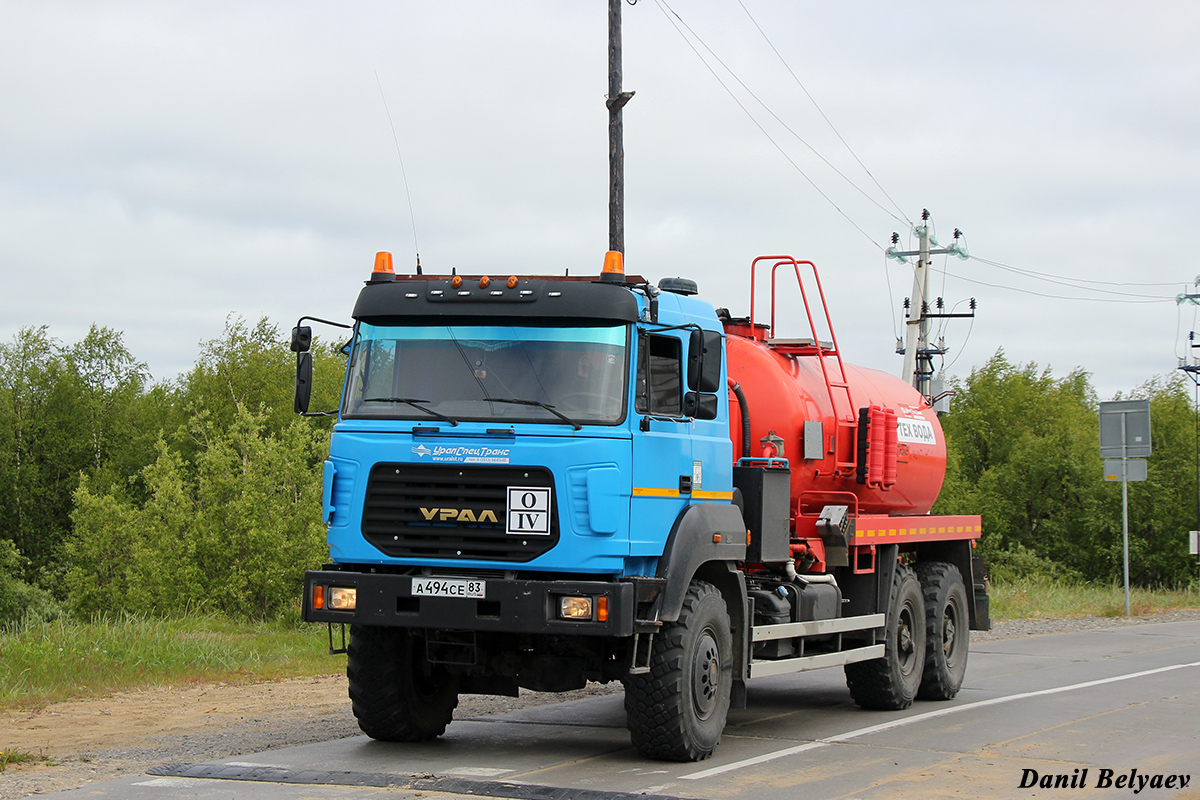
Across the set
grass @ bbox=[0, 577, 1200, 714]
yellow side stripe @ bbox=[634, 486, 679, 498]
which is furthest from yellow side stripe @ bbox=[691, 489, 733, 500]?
grass @ bbox=[0, 577, 1200, 714]

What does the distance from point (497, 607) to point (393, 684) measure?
153 cm

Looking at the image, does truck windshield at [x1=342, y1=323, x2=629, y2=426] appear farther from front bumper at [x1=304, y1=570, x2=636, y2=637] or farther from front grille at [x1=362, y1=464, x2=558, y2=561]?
front bumper at [x1=304, y1=570, x2=636, y2=637]

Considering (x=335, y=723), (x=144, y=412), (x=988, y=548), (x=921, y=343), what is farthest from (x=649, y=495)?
(x=144, y=412)

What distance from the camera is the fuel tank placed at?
1113cm

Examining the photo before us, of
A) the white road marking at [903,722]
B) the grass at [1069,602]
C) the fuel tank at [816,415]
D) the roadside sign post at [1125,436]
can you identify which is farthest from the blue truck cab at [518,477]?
the roadside sign post at [1125,436]

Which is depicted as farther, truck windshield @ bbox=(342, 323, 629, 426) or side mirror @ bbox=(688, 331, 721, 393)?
side mirror @ bbox=(688, 331, 721, 393)

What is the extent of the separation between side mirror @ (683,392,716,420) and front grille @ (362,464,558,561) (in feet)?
3.85

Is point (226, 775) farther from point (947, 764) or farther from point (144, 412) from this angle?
point (144, 412)

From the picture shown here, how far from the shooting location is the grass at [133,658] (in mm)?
12039

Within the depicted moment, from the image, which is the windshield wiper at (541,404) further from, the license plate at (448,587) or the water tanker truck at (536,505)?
the license plate at (448,587)

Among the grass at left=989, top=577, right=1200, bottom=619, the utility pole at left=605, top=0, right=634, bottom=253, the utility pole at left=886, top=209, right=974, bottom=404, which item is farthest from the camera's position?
the utility pole at left=886, top=209, right=974, bottom=404

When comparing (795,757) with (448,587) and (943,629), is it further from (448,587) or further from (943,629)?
(943,629)

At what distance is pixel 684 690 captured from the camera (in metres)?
8.49

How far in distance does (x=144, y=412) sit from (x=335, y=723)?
198ft
